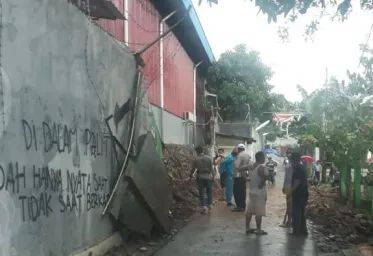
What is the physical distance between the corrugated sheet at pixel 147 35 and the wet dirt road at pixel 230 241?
3.75 metres

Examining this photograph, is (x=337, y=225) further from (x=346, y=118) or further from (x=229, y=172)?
(x=229, y=172)

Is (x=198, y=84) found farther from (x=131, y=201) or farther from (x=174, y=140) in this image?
(x=131, y=201)

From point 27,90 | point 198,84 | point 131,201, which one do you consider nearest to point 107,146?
point 131,201

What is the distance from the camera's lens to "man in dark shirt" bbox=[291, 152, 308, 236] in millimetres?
9664

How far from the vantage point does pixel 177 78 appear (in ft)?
61.5

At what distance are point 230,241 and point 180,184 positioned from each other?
18.0ft

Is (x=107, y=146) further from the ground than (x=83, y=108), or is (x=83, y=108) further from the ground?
(x=83, y=108)

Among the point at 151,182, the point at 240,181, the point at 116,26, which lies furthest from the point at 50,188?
the point at 240,181

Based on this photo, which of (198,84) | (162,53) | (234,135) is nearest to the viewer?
(162,53)

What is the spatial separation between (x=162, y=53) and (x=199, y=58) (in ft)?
29.0

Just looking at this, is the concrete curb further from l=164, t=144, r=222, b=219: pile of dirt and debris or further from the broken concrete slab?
l=164, t=144, r=222, b=219: pile of dirt and debris

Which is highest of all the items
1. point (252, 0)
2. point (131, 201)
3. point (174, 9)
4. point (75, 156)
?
point (174, 9)

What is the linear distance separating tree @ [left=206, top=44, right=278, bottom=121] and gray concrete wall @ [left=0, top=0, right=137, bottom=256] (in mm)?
20784

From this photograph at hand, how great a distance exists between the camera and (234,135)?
93.2 feet
